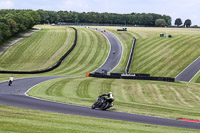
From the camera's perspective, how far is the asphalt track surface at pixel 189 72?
6701 centimetres

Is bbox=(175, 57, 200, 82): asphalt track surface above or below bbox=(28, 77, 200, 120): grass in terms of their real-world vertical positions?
below

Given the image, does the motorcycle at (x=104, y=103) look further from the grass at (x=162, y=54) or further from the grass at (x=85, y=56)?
the grass at (x=85, y=56)

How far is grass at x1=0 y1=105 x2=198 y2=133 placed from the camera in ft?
54.0

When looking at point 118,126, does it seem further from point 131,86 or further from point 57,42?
point 57,42

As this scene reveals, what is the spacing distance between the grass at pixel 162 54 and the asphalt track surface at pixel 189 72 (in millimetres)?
1345

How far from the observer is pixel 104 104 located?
26.7m

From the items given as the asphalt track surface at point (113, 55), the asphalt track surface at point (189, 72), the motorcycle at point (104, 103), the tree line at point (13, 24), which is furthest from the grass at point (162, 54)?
the motorcycle at point (104, 103)

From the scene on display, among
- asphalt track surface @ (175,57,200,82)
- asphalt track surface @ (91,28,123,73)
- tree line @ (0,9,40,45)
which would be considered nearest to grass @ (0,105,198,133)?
asphalt track surface @ (175,57,200,82)

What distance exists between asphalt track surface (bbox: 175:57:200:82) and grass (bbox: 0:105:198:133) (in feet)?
157

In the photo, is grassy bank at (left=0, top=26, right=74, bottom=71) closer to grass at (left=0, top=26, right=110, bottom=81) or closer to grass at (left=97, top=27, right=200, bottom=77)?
grass at (left=0, top=26, right=110, bottom=81)

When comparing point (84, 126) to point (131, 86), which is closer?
point (84, 126)

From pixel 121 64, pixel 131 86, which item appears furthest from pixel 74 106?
pixel 121 64

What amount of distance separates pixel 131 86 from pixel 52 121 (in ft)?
106

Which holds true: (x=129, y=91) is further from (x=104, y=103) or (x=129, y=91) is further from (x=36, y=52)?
(x=36, y=52)
